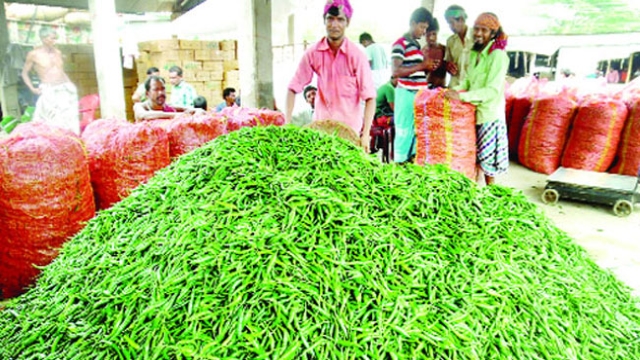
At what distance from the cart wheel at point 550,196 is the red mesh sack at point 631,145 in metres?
1.36

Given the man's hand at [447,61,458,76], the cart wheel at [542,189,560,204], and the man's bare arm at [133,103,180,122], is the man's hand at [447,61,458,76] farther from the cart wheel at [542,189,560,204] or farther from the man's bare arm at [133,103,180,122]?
the man's bare arm at [133,103,180,122]

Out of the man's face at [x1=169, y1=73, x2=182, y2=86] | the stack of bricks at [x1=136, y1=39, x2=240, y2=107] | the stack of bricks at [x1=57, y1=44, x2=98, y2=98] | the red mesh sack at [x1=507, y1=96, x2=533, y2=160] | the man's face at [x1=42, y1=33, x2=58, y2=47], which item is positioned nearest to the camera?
the man's face at [x1=42, y1=33, x2=58, y2=47]

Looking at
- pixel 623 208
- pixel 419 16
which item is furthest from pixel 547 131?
pixel 419 16

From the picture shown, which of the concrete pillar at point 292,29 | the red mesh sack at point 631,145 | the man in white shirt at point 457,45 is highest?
the concrete pillar at point 292,29

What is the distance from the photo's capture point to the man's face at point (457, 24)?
4129 mm

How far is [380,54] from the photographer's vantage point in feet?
19.6

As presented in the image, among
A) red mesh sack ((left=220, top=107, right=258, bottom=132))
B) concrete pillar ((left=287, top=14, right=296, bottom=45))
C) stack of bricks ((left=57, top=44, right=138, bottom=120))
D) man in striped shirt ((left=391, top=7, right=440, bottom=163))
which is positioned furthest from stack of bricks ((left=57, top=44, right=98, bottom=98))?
man in striped shirt ((left=391, top=7, right=440, bottom=163))

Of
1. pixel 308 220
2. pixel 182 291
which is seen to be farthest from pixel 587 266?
pixel 182 291

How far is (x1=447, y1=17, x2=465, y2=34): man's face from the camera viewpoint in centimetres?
413

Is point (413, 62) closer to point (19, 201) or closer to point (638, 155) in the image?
point (638, 155)

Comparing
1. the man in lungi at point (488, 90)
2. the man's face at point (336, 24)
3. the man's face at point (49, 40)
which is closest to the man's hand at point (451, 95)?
the man in lungi at point (488, 90)

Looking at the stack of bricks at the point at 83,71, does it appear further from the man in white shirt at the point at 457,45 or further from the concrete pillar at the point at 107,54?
the man in white shirt at the point at 457,45

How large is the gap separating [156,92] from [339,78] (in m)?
1.73

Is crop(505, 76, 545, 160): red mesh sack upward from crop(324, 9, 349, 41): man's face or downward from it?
downward
